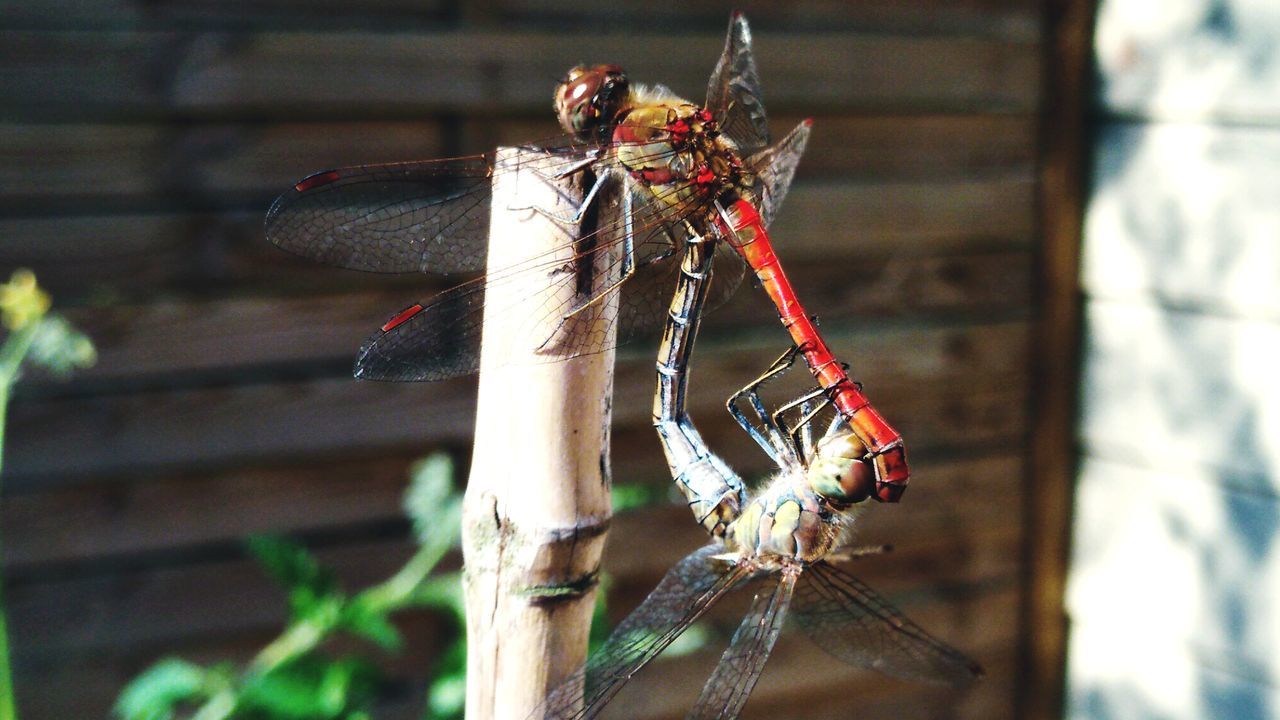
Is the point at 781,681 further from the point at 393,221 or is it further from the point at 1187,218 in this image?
the point at 393,221

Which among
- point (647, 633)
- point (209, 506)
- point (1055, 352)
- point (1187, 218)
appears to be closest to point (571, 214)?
point (647, 633)

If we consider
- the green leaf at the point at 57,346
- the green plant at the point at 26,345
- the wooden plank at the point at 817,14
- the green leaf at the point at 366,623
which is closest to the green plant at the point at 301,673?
the green leaf at the point at 366,623

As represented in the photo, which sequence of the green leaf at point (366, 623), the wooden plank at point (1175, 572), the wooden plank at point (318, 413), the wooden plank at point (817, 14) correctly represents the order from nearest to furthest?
1. the green leaf at point (366, 623)
2. the wooden plank at point (318, 413)
3. the wooden plank at point (817, 14)
4. the wooden plank at point (1175, 572)

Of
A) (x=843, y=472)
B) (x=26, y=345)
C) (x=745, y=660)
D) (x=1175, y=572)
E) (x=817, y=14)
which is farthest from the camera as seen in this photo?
(x=1175, y=572)

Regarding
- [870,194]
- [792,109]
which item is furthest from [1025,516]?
[792,109]

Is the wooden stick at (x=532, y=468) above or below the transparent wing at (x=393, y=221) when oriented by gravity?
below

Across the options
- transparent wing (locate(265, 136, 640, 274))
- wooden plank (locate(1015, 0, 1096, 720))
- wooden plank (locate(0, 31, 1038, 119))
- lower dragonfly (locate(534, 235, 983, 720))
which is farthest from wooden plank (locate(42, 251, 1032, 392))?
lower dragonfly (locate(534, 235, 983, 720))

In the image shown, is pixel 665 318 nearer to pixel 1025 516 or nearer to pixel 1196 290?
pixel 1196 290

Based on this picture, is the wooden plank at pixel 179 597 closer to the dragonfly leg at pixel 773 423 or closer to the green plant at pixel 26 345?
the green plant at pixel 26 345

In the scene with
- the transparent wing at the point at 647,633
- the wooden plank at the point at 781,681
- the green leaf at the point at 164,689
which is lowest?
the wooden plank at the point at 781,681
